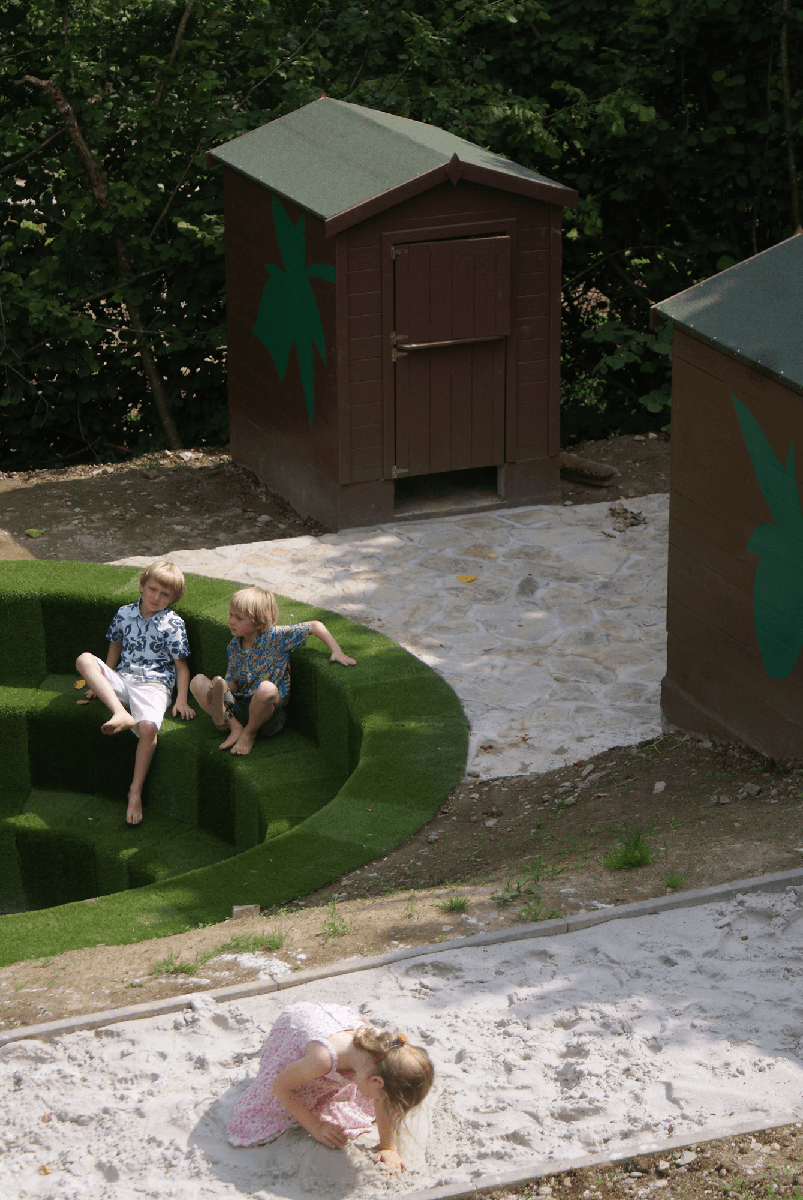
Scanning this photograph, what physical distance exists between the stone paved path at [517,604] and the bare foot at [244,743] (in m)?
1.16

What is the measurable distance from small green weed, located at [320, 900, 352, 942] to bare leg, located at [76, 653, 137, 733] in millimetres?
2571

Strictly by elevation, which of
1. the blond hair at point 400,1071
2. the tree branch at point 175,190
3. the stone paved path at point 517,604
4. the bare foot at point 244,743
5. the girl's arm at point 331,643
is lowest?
the bare foot at point 244,743

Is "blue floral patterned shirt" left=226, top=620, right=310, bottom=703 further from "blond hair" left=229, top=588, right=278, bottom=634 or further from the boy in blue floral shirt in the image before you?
the boy in blue floral shirt

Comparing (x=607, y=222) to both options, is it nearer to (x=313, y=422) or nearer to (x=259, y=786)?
(x=313, y=422)

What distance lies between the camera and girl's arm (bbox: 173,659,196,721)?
838cm

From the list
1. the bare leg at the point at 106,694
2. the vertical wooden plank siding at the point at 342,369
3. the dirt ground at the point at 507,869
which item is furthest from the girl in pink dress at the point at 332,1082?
the vertical wooden plank siding at the point at 342,369

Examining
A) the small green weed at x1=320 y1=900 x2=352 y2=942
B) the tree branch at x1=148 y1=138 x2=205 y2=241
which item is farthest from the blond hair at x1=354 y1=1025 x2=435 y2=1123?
the tree branch at x1=148 y1=138 x2=205 y2=241

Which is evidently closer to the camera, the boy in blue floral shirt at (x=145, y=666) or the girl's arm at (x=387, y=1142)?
the girl's arm at (x=387, y=1142)

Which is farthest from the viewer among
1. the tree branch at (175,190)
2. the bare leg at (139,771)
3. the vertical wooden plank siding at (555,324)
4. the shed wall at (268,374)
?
the tree branch at (175,190)

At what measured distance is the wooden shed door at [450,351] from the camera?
9984 mm

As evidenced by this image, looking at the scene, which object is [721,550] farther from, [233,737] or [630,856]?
[233,737]

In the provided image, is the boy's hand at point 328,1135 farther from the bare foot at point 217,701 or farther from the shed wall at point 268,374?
the shed wall at point 268,374

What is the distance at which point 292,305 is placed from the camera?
10570 mm

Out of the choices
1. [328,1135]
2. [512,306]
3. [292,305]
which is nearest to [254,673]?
[292,305]
